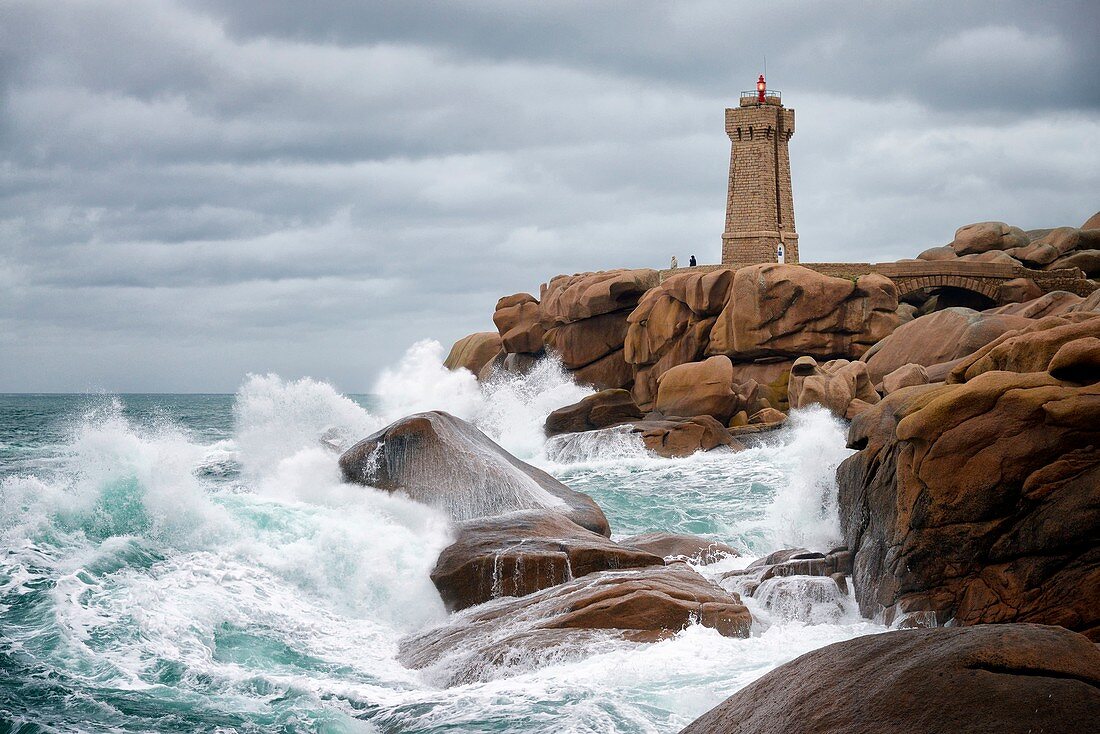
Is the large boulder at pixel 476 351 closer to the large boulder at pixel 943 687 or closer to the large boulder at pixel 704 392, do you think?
the large boulder at pixel 704 392

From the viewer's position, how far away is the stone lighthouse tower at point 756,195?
129 feet

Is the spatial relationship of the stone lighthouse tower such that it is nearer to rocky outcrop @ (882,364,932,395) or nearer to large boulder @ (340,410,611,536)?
rocky outcrop @ (882,364,932,395)

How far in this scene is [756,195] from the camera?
→ 129ft

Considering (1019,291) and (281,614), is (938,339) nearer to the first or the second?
(1019,291)

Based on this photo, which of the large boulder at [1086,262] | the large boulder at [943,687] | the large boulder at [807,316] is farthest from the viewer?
the large boulder at [1086,262]

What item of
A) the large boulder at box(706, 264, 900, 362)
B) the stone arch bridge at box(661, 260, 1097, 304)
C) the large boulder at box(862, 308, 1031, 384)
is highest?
the stone arch bridge at box(661, 260, 1097, 304)

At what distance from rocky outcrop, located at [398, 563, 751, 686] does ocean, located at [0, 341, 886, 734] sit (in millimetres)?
135

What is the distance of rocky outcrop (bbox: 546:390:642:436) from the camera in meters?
25.8

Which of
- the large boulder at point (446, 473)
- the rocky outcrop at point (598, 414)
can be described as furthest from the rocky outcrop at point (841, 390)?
the large boulder at point (446, 473)

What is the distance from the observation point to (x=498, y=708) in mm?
6547

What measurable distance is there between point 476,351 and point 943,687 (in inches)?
1483

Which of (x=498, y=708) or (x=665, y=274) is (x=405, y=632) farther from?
(x=665, y=274)

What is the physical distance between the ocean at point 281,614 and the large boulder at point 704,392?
8.77m

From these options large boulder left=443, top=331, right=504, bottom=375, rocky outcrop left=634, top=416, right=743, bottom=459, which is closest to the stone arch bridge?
rocky outcrop left=634, top=416, right=743, bottom=459
